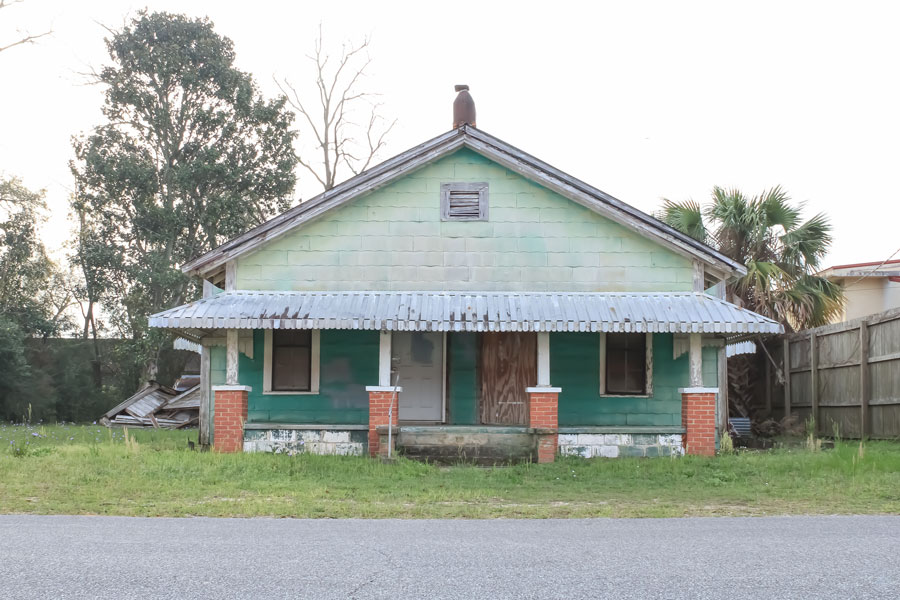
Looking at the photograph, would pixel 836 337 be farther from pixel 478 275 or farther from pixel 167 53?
pixel 167 53

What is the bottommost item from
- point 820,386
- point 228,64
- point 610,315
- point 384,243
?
point 820,386

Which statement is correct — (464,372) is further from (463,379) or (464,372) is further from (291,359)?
(291,359)

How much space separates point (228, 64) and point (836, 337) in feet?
66.9

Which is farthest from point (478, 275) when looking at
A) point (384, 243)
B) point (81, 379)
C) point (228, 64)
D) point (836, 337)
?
point (81, 379)

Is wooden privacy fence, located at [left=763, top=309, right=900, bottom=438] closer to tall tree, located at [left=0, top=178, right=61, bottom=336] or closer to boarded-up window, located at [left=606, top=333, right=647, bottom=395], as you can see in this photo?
boarded-up window, located at [left=606, top=333, right=647, bottom=395]

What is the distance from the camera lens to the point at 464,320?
14.5 m

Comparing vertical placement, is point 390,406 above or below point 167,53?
below

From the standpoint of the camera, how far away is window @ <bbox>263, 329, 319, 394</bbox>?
1645 centimetres

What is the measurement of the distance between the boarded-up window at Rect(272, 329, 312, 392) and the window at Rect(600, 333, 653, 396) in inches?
205

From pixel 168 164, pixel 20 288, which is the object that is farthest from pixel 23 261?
pixel 168 164

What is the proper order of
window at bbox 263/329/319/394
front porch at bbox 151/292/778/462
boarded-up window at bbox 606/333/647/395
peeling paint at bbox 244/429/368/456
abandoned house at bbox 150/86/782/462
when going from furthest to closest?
1. boarded-up window at bbox 606/333/647/395
2. window at bbox 263/329/319/394
3. peeling paint at bbox 244/429/368/456
4. abandoned house at bbox 150/86/782/462
5. front porch at bbox 151/292/778/462

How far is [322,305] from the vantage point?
595 inches

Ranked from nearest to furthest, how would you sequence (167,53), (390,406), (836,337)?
(390,406)
(836,337)
(167,53)

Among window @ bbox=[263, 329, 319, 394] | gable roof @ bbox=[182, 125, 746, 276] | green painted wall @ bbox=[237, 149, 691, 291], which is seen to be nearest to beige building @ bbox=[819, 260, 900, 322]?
gable roof @ bbox=[182, 125, 746, 276]
